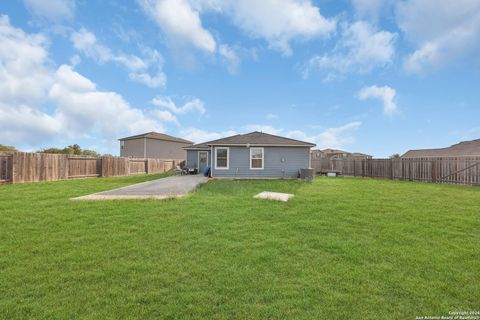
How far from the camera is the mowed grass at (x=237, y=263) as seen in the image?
2758 millimetres

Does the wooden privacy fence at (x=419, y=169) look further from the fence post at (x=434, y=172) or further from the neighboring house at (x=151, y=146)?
the neighboring house at (x=151, y=146)

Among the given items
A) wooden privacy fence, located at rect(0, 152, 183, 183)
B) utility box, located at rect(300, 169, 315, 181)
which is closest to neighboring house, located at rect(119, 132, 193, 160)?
wooden privacy fence, located at rect(0, 152, 183, 183)

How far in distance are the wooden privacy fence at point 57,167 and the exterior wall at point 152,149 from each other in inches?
450

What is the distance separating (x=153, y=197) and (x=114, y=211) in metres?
1.90

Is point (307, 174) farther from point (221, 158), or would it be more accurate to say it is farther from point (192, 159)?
point (192, 159)

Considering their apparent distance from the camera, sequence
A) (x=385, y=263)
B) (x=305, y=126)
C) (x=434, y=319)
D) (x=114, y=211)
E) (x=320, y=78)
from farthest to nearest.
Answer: (x=305, y=126), (x=320, y=78), (x=114, y=211), (x=385, y=263), (x=434, y=319)

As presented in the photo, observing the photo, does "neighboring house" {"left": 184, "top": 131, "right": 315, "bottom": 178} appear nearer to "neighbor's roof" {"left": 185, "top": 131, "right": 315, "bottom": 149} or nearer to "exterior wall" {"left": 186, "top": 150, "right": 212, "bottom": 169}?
"neighbor's roof" {"left": 185, "top": 131, "right": 315, "bottom": 149}

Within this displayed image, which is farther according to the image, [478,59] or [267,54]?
[267,54]

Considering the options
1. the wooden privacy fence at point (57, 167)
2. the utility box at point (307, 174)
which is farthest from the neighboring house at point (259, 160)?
the wooden privacy fence at point (57, 167)

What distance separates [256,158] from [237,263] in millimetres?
13670

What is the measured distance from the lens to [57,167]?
52.4ft

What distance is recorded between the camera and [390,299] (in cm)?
291

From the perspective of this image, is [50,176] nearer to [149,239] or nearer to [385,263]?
[149,239]

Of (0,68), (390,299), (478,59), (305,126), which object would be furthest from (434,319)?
(305,126)
